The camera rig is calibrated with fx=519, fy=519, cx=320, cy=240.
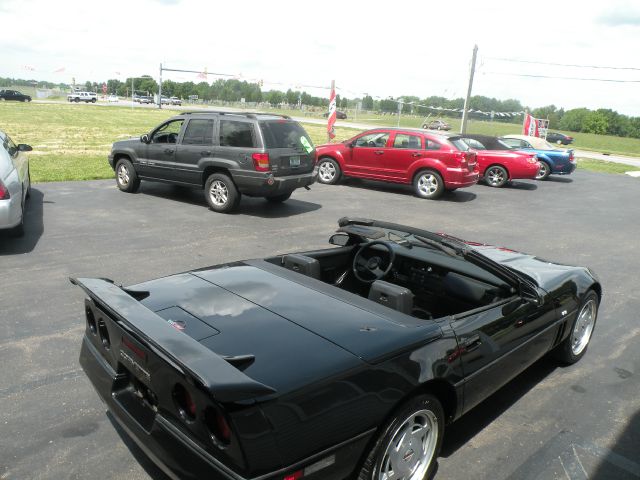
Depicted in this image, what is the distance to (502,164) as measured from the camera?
1575 centimetres

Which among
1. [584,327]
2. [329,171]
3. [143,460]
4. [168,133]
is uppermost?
[168,133]

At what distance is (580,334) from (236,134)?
7.09 m

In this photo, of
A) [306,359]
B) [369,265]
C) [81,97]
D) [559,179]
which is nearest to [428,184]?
[559,179]

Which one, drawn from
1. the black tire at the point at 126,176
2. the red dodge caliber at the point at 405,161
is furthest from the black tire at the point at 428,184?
the black tire at the point at 126,176

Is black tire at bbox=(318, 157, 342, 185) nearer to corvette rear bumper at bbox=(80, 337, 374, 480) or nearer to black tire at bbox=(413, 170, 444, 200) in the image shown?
black tire at bbox=(413, 170, 444, 200)

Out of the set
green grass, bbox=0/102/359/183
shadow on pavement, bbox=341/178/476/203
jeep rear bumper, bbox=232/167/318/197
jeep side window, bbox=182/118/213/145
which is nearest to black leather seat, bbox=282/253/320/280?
jeep rear bumper, bbox=232/167/318/197

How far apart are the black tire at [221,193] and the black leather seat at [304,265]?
6.16 meters

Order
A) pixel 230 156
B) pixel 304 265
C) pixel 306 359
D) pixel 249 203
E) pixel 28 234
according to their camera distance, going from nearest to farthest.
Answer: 1. pixel 306 359
2. pixel 304 265
3. pixel 28 234
4. pixel 230 156
5. pixel 249 203

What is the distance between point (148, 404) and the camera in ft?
8.39

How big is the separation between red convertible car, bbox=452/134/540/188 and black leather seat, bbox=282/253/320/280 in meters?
12.8

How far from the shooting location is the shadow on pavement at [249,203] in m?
10.1

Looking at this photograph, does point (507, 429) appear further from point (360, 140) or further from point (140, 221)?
point (360, 140)

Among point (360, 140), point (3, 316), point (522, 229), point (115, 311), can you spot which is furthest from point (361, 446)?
point (360, 140)

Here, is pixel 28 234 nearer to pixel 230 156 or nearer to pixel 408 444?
pixel 230 156
